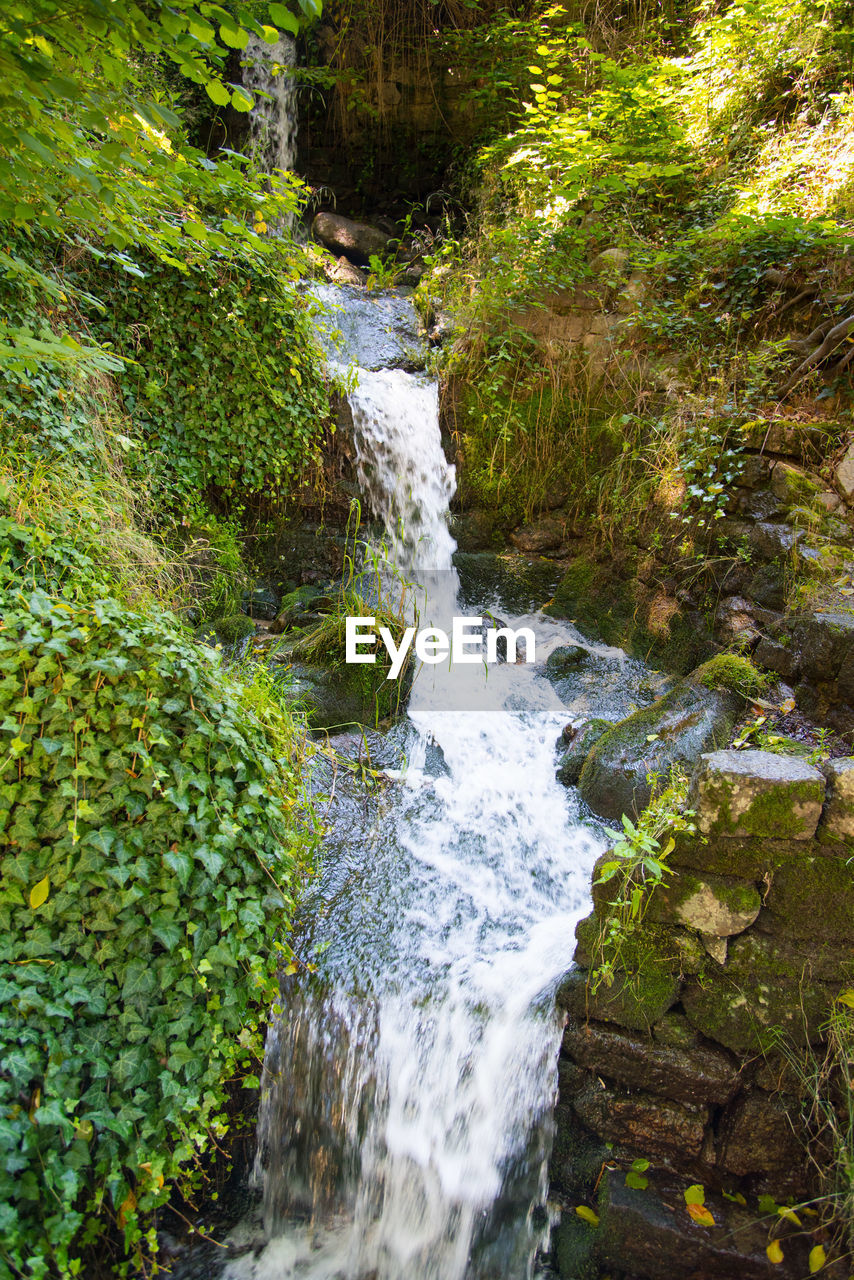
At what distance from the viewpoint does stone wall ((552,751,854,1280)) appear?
232cm

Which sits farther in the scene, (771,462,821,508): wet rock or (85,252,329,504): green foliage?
(85,252,329,504): green foliage

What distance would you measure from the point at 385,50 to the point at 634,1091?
11.8 m

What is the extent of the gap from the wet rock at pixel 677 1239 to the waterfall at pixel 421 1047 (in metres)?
0.28

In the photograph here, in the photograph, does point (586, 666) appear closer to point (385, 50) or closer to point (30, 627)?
point (30, 627)

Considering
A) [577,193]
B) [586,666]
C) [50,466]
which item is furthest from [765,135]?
[50,466]

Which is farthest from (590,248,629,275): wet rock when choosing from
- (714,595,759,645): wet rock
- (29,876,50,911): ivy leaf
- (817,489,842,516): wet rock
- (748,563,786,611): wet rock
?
(29,876,50,911): ivy leaf

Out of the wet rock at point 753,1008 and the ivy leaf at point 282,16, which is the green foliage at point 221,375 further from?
the wet rock at point 753,1008

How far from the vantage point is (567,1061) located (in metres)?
2.60

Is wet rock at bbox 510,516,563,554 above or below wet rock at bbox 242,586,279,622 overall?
above

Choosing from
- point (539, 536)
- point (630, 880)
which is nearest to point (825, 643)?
point (630, 880)

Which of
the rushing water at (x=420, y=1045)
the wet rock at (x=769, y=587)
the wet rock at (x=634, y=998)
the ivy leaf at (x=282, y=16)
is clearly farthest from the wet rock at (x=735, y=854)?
the ivy leaf at (x=282, y=16)

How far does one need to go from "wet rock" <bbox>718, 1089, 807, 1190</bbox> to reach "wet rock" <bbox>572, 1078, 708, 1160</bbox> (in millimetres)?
99

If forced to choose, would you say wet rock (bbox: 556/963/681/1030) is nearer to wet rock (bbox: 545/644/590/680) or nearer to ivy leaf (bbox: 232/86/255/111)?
wet rock (bbox: 545/644/590/680)

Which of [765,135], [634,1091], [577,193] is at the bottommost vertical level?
[634,1091]
